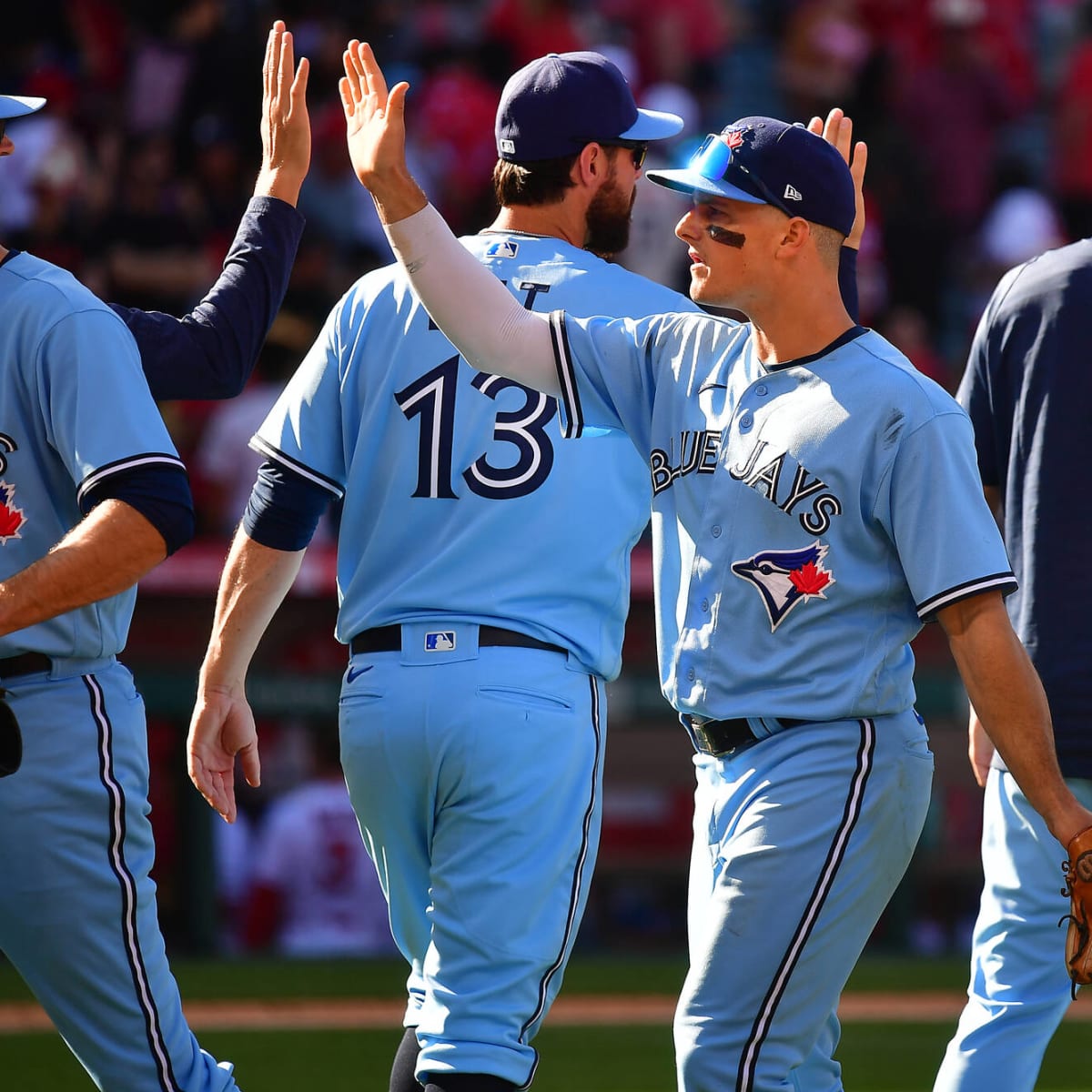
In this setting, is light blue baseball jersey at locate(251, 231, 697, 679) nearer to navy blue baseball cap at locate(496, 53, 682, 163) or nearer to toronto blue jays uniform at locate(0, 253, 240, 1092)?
navy blue baseball cap at locate(496, 53, 682, 163)

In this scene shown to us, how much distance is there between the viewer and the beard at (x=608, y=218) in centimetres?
413

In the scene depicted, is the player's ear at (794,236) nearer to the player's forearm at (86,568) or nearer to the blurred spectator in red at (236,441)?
the player's forearm at (86,568)

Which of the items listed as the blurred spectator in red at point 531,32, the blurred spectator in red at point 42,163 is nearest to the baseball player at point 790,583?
the blurred spectator in red at point 42,163

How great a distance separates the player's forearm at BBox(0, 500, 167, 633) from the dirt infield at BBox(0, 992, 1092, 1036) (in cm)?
405

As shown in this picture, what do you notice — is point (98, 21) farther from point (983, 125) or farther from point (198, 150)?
point (983, 125)

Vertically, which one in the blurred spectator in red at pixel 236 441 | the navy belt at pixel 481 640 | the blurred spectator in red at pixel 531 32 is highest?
the blurred spectator in red at pixel 531 32

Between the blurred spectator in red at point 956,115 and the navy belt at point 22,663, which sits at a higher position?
the navy belt at point 22,663

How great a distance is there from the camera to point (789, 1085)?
331 centimetres

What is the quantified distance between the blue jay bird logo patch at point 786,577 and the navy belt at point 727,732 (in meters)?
0.16

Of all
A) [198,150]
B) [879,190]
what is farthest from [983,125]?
[198,150]

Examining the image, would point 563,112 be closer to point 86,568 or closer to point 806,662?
point 806,662

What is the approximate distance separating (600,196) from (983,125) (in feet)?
28.4

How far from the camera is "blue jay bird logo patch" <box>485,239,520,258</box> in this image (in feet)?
13.1

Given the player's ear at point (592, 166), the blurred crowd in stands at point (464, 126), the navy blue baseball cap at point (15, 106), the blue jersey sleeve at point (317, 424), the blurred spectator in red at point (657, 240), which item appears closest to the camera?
the navy blue baseball cap at point (15, 106)
